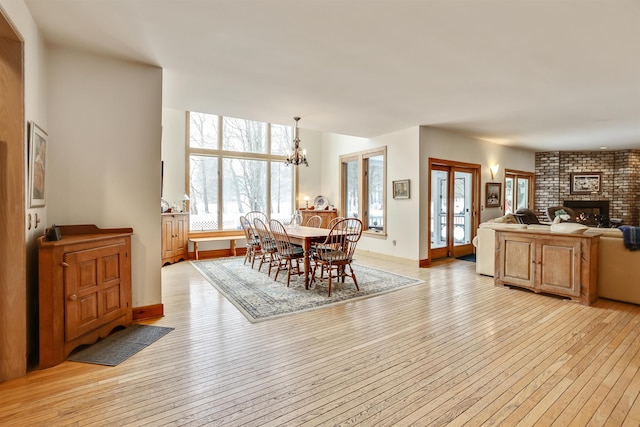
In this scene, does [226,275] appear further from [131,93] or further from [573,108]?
[573,108]

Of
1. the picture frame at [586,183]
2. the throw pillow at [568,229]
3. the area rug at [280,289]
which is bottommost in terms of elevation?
the area rug at [280,289]

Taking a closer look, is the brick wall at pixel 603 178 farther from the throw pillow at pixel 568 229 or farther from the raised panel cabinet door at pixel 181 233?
the raised panel cabinet door at pixel 181 233

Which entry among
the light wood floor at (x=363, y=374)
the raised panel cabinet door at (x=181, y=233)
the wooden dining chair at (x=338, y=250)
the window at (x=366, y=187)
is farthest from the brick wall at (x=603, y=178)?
the raised panel cabinet door at (x=181, y=233)

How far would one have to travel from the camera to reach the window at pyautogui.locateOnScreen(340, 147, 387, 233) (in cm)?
684

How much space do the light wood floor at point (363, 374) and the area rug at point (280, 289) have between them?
0.25m

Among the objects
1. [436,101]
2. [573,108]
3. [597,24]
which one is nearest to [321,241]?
[436,101]

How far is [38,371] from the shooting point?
2.22m

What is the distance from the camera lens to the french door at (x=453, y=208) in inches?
259

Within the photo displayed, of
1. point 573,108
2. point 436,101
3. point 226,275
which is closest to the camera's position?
point 436,101

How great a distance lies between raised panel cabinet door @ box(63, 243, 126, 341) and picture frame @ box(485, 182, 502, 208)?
23.7ft

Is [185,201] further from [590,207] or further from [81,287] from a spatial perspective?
[590,207]

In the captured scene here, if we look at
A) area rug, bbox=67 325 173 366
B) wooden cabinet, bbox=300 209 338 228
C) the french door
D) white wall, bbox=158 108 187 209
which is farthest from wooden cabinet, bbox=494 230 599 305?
white wall, bbox=158 108 187 209

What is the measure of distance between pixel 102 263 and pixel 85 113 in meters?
1.42

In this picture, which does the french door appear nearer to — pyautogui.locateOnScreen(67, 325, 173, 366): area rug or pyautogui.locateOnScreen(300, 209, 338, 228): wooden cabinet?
pyautogui.locateOnScreen(300, 209, 338, 228): wooden cabinet
